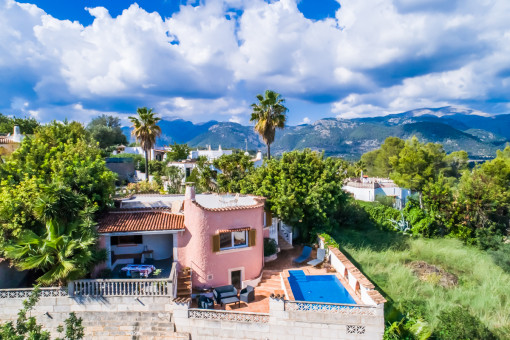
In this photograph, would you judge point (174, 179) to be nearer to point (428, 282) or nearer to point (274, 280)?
point (274, 280)

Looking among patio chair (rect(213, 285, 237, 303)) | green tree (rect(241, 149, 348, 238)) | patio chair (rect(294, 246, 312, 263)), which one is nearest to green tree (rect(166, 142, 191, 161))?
green tree (rect(241, 149, 348, 238))

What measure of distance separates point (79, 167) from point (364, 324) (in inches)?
613

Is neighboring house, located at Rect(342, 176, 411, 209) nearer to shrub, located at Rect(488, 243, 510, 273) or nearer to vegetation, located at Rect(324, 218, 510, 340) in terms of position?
vegetation, located at Rect(324, 218, 510, 340)

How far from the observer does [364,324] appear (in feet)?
38.5

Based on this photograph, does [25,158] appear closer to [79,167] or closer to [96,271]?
[79,167]

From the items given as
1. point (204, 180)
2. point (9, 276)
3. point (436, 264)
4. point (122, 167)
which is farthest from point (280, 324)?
point (122, 167)

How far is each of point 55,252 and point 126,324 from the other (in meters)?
4.43

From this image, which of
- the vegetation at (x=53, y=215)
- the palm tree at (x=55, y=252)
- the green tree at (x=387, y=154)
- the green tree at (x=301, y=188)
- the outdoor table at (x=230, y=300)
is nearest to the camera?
the palm tree at (x=55, y=252)

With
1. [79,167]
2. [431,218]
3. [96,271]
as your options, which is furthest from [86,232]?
→ [431,218]

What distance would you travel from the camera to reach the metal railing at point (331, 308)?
1179 cm

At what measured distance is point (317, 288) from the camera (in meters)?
15.4

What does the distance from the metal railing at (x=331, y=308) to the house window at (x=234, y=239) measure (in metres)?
4.84

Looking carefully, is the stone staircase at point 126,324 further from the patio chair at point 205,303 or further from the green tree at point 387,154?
the green tree at point 387,154

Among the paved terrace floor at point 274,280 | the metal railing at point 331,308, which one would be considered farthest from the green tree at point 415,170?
the metal railing at point 331,308
